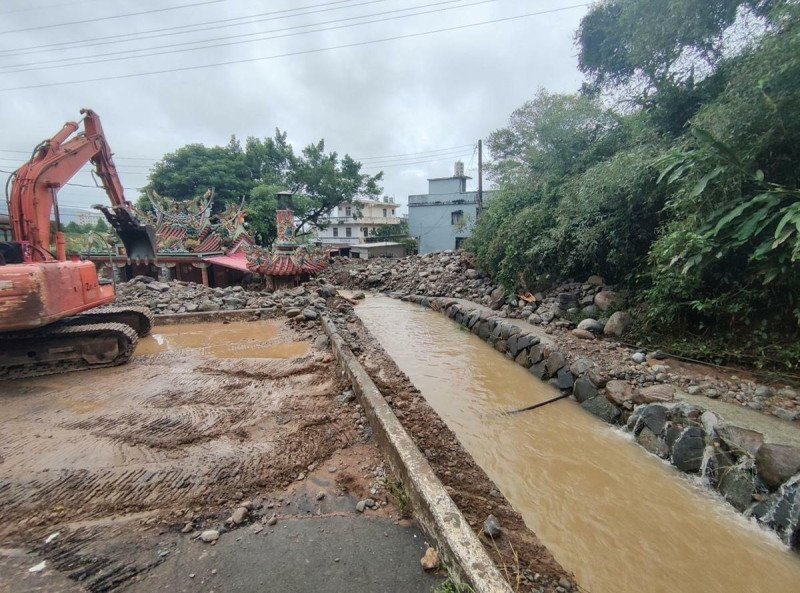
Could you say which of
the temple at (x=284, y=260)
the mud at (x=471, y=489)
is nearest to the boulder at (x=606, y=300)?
the mud at (x=471, y=489)

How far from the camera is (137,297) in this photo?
10.4 m

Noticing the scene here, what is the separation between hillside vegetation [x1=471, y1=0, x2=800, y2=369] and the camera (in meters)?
4.57

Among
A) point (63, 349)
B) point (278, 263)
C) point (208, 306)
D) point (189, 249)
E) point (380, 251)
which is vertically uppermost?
point (189, 249)

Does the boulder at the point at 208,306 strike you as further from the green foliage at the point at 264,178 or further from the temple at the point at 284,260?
the green foliage at the point at 264,178

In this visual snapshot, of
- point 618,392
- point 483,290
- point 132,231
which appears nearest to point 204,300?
point 132,231

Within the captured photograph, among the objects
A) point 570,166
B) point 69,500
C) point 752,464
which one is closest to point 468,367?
point 752,464

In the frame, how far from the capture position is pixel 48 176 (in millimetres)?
5914

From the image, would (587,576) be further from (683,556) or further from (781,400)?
(781,400)

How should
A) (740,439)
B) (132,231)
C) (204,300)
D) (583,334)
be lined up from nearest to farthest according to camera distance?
(740,439), (583,334), (132,231), (204,300)

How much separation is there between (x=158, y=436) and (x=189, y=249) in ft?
50.8

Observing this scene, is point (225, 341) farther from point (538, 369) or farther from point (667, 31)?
point (667, 31)

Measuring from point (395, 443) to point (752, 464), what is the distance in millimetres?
3374

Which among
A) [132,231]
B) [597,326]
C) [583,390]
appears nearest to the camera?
[583,390]

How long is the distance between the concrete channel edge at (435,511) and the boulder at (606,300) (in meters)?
5.58
